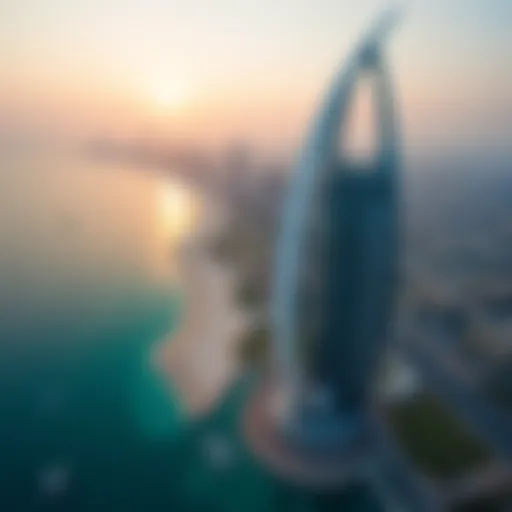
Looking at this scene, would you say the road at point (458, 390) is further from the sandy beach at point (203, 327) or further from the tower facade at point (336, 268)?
the sandy beach at point (203, 327)

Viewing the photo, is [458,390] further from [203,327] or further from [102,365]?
[102,365]

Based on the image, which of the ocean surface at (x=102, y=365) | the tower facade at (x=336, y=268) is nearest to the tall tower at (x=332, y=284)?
the tower facade at (x=336, y=268)

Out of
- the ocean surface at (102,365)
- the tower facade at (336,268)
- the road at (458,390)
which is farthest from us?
the road at (458,390)

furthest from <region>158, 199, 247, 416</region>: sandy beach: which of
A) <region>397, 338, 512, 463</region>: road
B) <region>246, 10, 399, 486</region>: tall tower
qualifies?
<region>397, 338, 512, 463</region>: road

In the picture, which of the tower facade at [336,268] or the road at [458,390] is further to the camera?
the road at [458,390]

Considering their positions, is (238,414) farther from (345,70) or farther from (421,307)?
(345,70)

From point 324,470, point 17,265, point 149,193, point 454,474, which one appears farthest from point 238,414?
point 17,265
